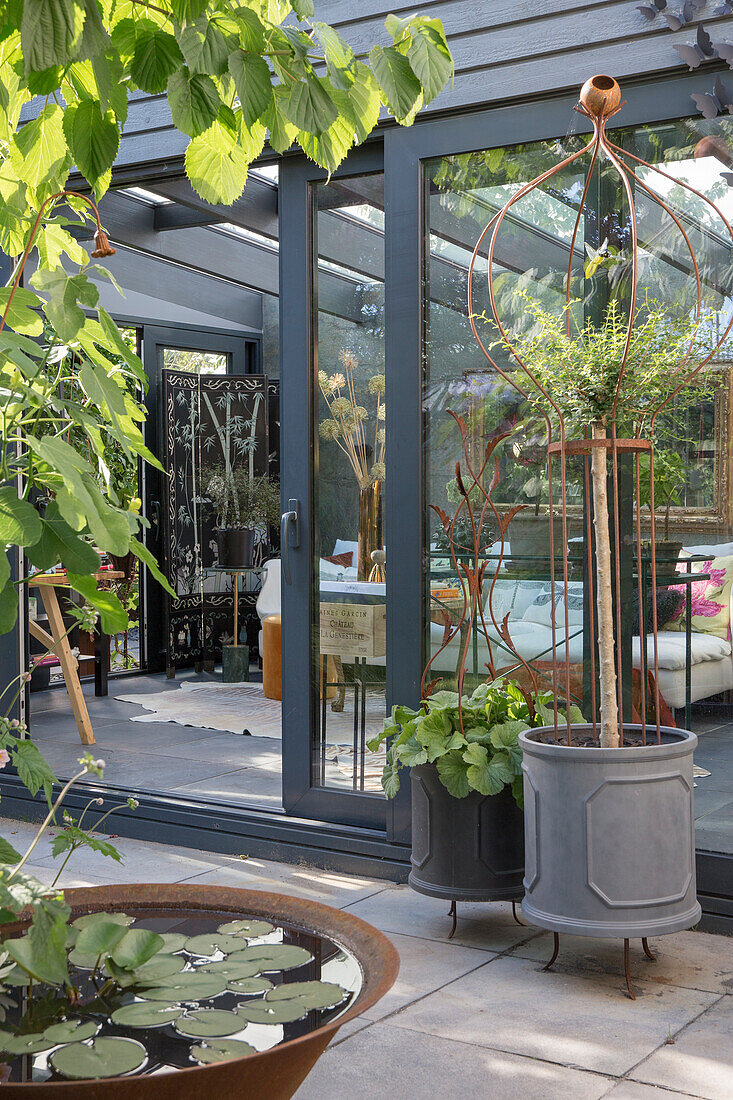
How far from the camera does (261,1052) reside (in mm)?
1090

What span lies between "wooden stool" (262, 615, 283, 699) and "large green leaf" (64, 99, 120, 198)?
5798 mm

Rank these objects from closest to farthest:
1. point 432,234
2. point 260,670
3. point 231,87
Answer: point 231,87, point 432,234, point 260,670

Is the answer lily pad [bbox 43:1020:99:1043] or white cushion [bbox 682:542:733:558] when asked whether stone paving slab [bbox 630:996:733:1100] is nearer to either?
white cushion [bbox 682:542:733:558]

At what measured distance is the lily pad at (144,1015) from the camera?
3.99 ft

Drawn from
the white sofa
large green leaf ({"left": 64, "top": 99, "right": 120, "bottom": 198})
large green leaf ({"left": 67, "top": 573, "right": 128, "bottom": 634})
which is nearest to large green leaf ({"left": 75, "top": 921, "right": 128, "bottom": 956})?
large green leaf ({"left": 67, "top": 573, "right": 128, "bottom": 634})

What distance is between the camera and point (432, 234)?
3.49m

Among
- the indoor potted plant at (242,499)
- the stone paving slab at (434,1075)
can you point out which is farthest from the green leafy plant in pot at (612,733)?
the indoor potted plant at (242,499)

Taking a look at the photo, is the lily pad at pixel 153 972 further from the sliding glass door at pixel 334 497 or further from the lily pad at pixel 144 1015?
the sliding glass door at pixel 334 497

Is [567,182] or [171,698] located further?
[171,698]

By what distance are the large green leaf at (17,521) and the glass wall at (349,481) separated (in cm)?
255

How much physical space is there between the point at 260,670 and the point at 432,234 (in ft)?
16.5

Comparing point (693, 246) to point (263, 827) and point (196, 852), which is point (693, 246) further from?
point (196, 852)

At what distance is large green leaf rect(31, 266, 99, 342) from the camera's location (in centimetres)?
109

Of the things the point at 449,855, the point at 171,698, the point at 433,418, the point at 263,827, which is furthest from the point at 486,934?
the point at 171,698
